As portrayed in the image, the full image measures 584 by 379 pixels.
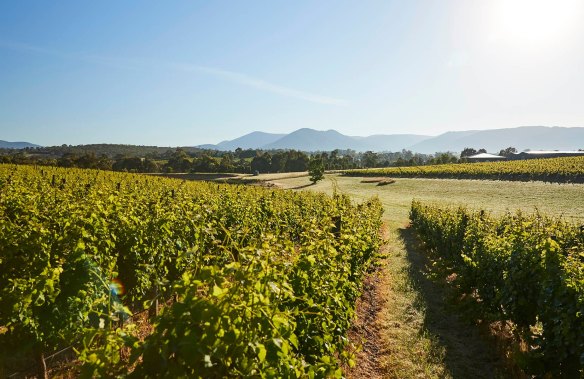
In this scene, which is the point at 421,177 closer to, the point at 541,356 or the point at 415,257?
the point at 415,257

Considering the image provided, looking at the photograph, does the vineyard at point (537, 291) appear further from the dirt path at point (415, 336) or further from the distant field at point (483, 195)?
the distant field at point (483, 195)

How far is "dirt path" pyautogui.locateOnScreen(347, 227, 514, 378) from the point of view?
25.3ft

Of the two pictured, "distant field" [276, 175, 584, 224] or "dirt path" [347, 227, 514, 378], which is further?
"distant field" [276, 175, 584, 224]

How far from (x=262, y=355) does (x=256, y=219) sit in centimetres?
1207

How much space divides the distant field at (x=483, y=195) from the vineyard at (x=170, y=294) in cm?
2024

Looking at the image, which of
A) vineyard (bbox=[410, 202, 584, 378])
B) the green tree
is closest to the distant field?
the green tree

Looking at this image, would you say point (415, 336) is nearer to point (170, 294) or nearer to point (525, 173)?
point (170, 294)

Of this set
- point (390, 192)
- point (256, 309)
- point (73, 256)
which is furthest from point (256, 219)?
point (390, 192)

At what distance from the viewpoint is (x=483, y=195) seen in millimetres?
43969

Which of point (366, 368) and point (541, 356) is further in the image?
point (366, 368)

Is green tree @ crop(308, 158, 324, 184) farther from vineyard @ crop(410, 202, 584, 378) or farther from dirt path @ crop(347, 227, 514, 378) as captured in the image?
vineyard @ crop(410, 202, 584, 378)

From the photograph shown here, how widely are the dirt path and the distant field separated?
15.1 meters

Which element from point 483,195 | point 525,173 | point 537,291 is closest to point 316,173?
point 483,195

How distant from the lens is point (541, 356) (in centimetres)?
631
